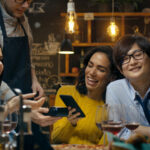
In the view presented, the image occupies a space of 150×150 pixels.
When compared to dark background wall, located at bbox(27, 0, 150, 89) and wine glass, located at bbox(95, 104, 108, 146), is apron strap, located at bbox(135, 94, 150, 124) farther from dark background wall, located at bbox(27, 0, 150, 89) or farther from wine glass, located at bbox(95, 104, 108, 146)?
dark background wall, located at bbox(27, 0, 150, 89)

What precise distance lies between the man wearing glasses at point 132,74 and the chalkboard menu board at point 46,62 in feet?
1.78

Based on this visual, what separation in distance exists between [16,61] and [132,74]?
669mm

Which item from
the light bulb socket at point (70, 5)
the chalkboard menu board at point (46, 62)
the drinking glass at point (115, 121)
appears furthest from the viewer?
the light bulb socket at point (70, 5)

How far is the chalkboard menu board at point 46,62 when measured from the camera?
7.32 ft

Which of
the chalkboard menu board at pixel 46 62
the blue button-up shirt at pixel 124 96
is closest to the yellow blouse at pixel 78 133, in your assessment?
the blue button-up shirt at pixel 124 96

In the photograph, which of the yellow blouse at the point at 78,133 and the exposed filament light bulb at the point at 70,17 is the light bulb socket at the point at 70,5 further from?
the yellow blouse at the point at 78,133

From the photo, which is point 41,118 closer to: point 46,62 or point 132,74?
point 132,74

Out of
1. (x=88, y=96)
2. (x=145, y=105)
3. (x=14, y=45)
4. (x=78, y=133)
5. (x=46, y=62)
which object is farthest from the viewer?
(x=46, y=62)

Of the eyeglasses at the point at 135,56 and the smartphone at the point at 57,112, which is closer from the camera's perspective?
the smartphone at the point at 57,112

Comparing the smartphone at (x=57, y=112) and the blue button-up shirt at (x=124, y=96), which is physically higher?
the smartphone at (x=57, y=112)

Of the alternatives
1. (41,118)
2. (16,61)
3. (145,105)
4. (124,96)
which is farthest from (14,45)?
(145,105)

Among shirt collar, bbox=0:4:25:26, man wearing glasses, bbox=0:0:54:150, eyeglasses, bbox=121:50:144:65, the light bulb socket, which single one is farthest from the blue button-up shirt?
the light bulb socket

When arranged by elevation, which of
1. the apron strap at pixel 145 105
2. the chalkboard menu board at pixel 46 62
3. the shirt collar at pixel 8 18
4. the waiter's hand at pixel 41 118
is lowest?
the apron strap at pixel 145 105

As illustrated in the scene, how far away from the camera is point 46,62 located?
234 centimetres
